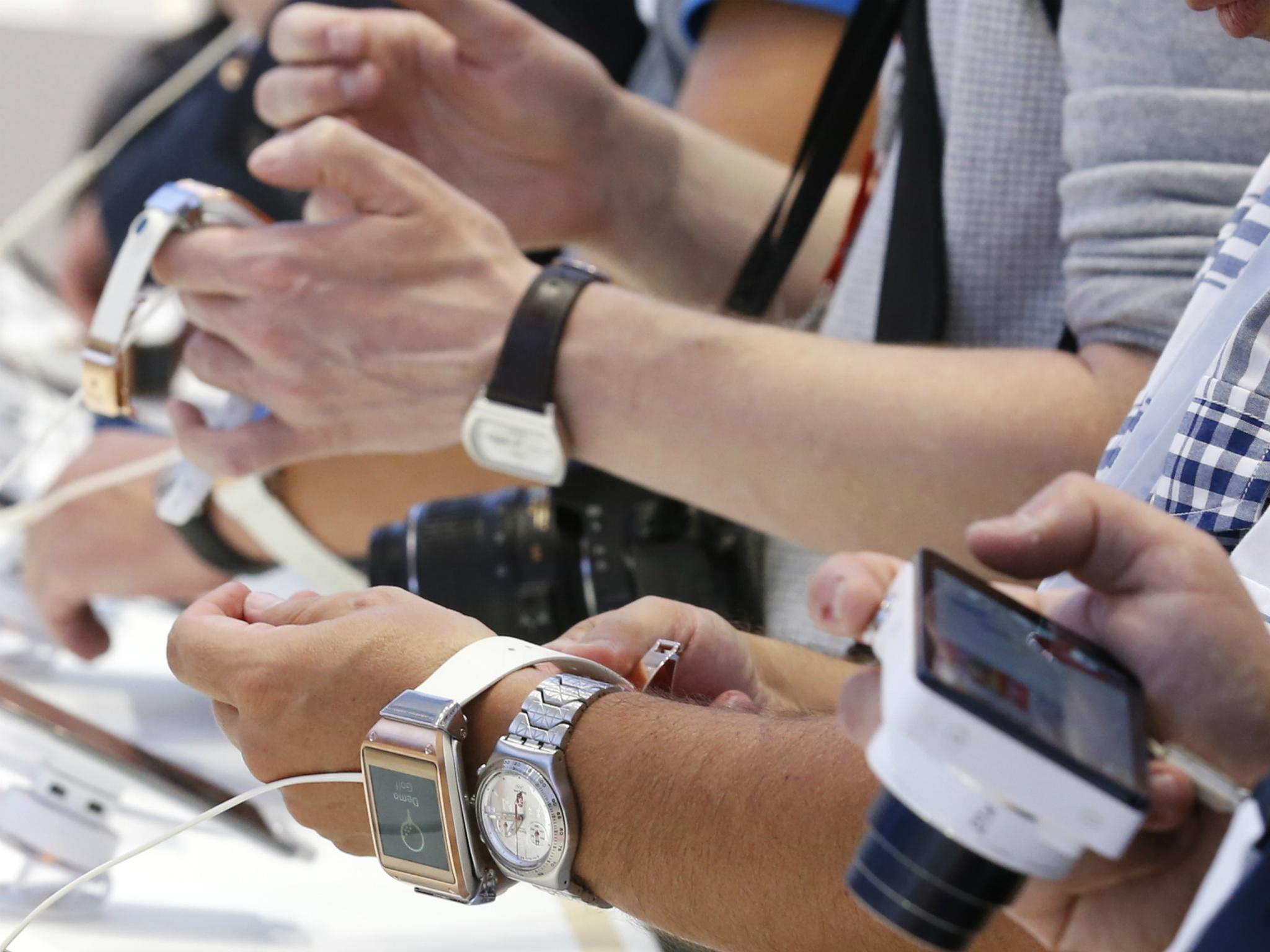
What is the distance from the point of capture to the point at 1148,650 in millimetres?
251

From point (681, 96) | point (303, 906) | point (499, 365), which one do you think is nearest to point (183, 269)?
point (499, 365)

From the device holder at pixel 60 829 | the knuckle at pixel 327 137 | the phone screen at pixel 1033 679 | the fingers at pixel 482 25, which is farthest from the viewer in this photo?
the fingers at pixel 482 25

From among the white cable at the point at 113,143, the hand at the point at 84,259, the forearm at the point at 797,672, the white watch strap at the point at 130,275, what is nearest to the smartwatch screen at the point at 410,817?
the forearm at the point at 797,672

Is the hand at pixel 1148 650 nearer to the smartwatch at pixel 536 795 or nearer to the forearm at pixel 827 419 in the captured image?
the smartwatch at pixel 536 795

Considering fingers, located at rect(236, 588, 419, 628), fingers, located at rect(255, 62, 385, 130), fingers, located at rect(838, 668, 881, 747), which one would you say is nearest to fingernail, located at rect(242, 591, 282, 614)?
fingers, located at rect(236, 588, 419, 628)

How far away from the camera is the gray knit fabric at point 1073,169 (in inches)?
19.2

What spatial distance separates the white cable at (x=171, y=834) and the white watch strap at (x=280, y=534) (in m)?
0.33

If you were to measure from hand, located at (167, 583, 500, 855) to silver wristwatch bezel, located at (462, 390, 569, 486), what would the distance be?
0.64 feet

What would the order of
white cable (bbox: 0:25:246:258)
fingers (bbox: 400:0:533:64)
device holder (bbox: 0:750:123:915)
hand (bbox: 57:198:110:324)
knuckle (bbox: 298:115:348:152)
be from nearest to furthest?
device holder (bbox: 0:750:123:915)
knuckle (bbox: 298:115:348:152)
fingers (bbox: 400:0:533:64)
hand (bbox: 57:198:110:324)
white cable (bbox: 0:25:246:258)

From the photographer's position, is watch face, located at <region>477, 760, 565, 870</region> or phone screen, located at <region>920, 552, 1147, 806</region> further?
watch face, located at <region>477, 760, 565, 870</region>

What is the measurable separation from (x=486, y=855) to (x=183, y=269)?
1.15ft

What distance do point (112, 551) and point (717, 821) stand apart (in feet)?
2.11

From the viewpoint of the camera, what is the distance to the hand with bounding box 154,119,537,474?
0.58m

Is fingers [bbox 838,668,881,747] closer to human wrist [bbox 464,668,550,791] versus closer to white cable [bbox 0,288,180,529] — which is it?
human wrist [bbox 464,668,550,791]
